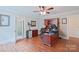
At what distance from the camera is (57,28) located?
6.18 ft

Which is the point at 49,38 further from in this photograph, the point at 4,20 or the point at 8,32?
the point at 4,20

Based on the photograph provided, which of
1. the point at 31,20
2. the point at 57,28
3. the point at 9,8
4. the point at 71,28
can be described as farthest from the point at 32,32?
the point at 71,28

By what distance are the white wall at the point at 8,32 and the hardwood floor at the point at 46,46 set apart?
16cm

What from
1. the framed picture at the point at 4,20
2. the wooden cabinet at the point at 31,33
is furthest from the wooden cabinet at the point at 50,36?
the framed picture at the point at 4,20

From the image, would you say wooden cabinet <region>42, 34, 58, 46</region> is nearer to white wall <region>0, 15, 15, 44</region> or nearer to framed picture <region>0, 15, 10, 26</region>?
white wall <region>0, 15, 15, 44</region>

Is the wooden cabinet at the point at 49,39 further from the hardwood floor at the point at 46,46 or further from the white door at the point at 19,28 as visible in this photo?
the white door at the point at 19,28

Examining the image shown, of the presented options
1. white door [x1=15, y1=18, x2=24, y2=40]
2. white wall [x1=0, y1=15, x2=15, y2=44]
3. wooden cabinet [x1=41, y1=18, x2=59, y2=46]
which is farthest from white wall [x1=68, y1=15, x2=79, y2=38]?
white wall [x1=0, y1=15, x2=15, y2=44]

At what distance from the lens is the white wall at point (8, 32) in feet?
5.89

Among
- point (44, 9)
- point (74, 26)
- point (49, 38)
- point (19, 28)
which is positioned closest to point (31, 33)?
point (19, 28)

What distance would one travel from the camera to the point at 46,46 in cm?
186
